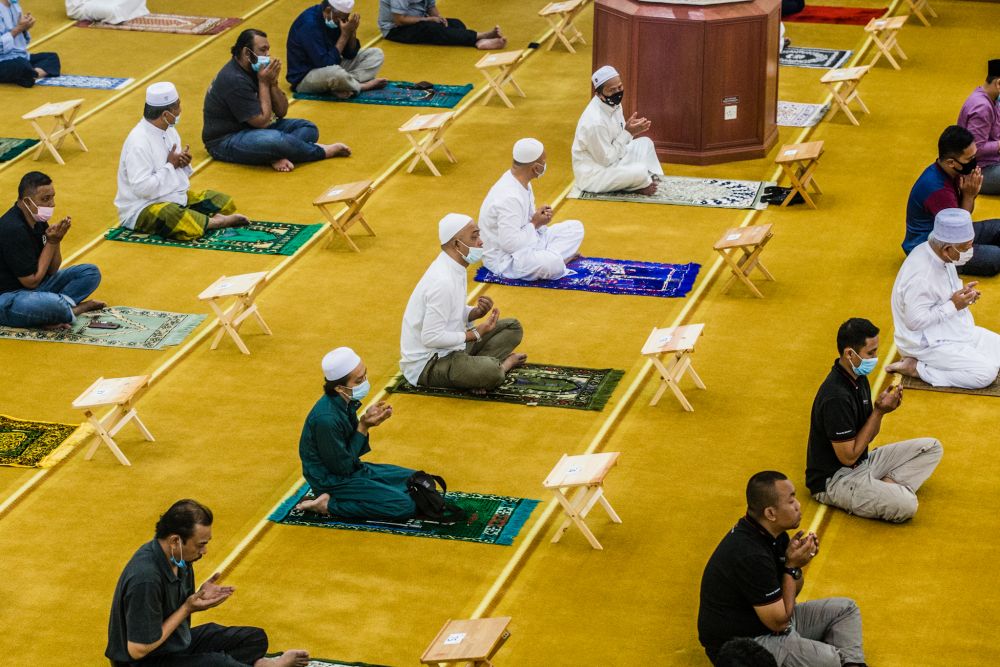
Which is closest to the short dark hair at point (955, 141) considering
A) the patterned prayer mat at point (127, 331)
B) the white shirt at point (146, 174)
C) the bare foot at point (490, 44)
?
the patterned prayer mat at point (127, 331)

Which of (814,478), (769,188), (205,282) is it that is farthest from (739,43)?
(814,478)

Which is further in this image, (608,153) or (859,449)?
(608,153)

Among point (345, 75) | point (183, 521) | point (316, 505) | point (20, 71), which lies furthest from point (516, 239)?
point (20, 71)

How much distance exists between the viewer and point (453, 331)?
9.62 metres

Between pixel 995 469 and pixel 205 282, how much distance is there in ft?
18.0

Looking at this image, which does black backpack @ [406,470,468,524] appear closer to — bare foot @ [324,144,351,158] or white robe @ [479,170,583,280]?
white robe @ [479,170,583,280]

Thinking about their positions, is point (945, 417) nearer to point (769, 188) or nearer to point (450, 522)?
point (450, 522)

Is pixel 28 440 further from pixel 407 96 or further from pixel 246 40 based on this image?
pixel 407 96

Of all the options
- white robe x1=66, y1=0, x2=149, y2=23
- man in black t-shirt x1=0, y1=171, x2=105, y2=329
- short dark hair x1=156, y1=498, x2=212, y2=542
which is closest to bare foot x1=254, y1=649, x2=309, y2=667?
short dark hair x1=156, y1=498, x2=212, y2=542

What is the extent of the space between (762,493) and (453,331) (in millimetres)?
3279

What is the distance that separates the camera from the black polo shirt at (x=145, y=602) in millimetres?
6605

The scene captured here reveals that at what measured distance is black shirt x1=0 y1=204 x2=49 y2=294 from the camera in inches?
409

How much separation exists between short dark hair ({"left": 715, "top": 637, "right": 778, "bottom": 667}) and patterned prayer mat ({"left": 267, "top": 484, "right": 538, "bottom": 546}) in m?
2.20

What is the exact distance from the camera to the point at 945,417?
362 inches
